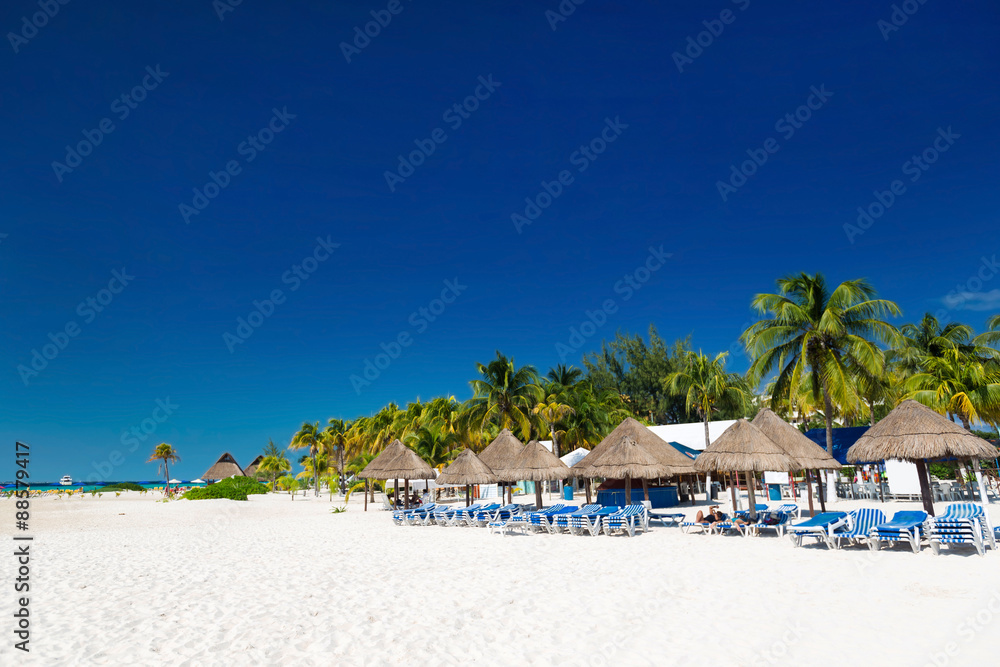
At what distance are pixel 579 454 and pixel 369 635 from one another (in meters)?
23.8

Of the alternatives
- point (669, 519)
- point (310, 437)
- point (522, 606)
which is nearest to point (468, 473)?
point (669, 519)

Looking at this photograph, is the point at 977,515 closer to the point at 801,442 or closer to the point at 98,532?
the point at 801,442

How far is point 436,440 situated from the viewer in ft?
103

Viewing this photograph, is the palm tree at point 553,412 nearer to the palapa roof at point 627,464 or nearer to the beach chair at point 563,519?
the palapa roof at point 627,464

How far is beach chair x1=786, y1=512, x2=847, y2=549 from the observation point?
11.6 meters

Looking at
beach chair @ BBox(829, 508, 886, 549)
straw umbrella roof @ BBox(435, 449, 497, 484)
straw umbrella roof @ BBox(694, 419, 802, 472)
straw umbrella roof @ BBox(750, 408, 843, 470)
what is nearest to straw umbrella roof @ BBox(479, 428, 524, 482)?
straw umbrella roof @ BBox(435, 449, 497, 484)

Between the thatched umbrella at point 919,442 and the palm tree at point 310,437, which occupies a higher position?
the palm tree at point 310,437

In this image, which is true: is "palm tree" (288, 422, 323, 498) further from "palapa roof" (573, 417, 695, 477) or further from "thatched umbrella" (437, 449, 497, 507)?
"palapa roof" (573, 417, 695, 477)

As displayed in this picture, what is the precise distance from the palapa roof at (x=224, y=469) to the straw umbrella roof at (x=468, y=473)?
4450 cm

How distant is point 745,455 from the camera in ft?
47.2

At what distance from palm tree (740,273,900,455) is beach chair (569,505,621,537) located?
11.0 m

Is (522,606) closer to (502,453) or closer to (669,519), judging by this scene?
(669,519)

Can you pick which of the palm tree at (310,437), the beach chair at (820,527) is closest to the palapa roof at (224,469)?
the palm tree at (310,437)

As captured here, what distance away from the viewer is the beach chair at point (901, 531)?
1045 centimetres
